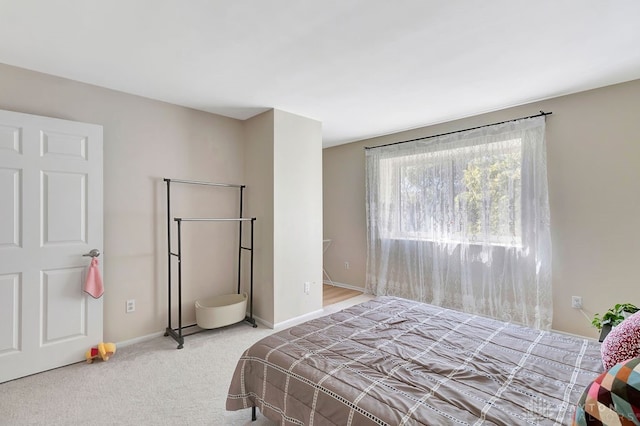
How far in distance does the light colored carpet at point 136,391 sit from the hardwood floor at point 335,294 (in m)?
1.71

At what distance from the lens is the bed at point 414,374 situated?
1131mm

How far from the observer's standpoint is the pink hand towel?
8.00 feet

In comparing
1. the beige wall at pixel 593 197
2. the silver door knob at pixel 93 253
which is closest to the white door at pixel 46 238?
the silver door knob at pixel 93 253

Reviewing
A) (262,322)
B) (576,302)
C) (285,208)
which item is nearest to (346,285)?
(262,322)

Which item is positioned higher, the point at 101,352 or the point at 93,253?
the point at 93,253

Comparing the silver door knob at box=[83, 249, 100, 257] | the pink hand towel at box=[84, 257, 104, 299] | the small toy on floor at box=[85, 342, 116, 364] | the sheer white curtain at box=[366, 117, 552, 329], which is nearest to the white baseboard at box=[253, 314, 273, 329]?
the small toy on floor at box=[85, 342, 116, 364]

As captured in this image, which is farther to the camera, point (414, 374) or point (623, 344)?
point (414, 374)

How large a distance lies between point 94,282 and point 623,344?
11.1 ft

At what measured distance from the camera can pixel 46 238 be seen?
236 centimetres

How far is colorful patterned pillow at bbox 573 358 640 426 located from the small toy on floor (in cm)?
311

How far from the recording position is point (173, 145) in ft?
10.3

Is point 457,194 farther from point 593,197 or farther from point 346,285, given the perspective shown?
point 346,285

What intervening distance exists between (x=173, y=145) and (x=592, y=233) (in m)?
4.32

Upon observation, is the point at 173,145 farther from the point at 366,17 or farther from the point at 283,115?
the point at 366,17
